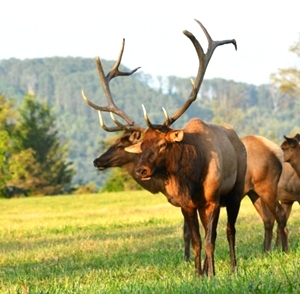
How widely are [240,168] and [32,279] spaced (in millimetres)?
3191

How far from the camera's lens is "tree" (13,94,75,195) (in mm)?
81875

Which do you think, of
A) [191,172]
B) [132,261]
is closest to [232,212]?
[191,172]

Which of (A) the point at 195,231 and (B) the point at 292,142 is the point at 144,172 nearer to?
(A) the point at 195,231

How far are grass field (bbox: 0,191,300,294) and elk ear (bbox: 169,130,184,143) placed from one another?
1.59m

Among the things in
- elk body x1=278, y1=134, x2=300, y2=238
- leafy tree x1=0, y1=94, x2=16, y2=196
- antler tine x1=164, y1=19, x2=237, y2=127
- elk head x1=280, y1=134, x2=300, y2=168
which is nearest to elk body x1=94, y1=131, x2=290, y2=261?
elk head x1=280, y1=134, x2=300, y2=168

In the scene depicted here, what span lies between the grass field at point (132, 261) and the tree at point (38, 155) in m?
57.0

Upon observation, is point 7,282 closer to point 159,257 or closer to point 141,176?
point 141,176

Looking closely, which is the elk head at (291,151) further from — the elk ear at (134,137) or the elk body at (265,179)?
the elk ear at (134,137)

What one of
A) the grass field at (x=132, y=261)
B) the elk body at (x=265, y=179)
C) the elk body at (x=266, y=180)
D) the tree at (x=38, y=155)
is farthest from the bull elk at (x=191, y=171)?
the tree at (x=38, y=155)

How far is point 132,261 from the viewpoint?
44.4ft

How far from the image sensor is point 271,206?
48.4ft

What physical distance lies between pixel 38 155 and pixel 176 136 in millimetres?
77850

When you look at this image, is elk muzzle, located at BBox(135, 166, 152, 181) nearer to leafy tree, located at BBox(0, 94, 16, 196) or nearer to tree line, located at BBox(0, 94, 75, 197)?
leafy tree, located at BBox(0, 94, 16, 196)

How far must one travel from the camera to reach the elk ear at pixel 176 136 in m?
11.1
